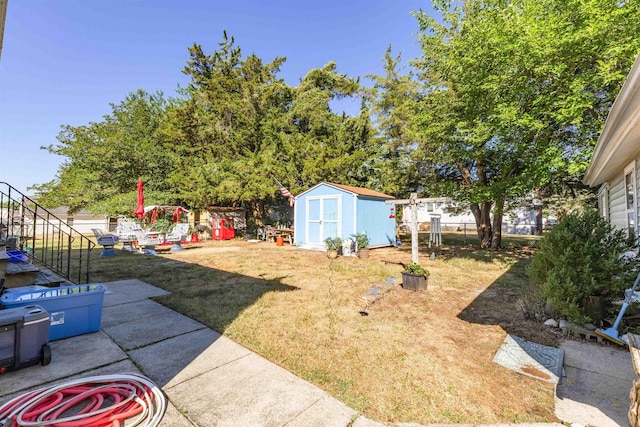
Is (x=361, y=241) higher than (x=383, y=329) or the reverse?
higher

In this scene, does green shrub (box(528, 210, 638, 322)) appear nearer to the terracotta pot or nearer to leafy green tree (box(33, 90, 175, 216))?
the terracotta pot

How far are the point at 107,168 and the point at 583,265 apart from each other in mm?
25263

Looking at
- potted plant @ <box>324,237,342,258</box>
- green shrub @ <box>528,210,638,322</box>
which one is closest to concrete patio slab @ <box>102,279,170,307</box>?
potted plant @ <box>324,237,342,258</box>

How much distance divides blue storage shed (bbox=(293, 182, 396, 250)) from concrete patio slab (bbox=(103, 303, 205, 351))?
8.41 metres

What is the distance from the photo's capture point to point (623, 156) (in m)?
4.73

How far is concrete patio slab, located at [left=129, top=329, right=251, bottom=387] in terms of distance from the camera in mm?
2827

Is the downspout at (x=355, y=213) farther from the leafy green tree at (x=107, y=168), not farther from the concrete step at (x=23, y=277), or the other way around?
the leafy green tree at (x=107, y=168)

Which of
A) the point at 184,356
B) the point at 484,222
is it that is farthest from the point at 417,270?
the point at 484,222

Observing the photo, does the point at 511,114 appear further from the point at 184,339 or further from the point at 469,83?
the point at 184,339

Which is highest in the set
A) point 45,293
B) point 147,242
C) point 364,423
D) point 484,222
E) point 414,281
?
point 484,222

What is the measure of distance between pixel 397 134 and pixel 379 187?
3576mm

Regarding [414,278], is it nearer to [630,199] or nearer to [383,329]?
[383,329]

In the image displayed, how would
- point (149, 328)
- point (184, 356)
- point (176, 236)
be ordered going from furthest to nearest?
point (176, 236) < point (149, 328) < point (184, 356)

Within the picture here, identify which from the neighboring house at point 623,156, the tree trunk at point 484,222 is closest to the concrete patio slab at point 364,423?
the neighboring house at point 623,156
